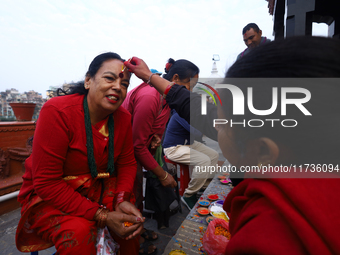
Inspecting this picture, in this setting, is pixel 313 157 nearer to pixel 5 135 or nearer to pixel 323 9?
pixel 323 9

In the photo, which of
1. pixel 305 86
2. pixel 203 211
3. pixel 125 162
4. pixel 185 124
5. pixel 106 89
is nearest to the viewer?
pixel 305 86

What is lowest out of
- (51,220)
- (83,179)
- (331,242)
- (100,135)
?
(51,220)

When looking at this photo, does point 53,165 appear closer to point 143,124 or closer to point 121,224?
point 121,224

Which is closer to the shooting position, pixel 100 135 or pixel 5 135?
pixel 100 135

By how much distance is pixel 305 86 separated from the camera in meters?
0.65

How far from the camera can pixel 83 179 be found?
147 centimetres

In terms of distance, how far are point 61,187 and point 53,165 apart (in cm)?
16

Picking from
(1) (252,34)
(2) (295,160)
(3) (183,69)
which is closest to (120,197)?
(2) (295,160)

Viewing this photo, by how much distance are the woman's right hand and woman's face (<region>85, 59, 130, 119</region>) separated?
30.9 inches

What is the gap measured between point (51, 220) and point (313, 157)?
1540 millimetres

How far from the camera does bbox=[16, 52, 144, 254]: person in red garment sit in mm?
1283

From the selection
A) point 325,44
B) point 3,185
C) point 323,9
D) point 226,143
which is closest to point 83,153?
point 226,143

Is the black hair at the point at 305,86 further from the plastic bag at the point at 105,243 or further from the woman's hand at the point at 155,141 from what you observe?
the woman's hand at the point at 155,141

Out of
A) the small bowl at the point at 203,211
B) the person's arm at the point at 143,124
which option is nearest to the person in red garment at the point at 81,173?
the person's arm at the point at 143,124
